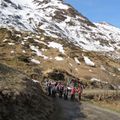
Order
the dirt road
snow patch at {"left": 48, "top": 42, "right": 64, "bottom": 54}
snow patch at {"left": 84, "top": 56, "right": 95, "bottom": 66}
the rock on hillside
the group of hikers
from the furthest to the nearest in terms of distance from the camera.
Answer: snow patch at {"left": 48, "top": 42, "right": 64, "bottom": 54}, snow patch at {"left": 84, "top": 56, "right": 95, "bottom": 66}, the group of hikers, the dirt road, the rock on hillside

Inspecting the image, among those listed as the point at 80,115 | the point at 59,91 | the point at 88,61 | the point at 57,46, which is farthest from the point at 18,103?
the point at 57,46

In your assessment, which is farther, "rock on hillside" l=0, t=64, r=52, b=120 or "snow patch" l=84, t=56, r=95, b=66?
"snow patch" l=84, t=56, r=95, b=66

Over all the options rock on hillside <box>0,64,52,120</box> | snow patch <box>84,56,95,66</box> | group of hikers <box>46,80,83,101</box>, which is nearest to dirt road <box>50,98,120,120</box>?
rock on hillside <box>0,64,52,120</box>

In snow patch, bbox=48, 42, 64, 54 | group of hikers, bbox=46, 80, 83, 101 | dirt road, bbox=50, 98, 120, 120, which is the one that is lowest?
dirt road, bbox=50, 98, 120, 120

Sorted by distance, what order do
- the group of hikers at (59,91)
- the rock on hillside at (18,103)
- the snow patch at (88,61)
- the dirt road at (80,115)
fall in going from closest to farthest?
the rock on hillside at (18,103) < the dirt road at (80,115) < the group of hikers at (59,91) < the snow patch at (88,61)

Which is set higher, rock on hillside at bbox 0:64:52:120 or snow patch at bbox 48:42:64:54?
snow patch at bbox 48:42:64:54

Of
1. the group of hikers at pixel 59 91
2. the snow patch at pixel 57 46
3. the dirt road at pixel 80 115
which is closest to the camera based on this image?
the dirt road at pixel 80 115

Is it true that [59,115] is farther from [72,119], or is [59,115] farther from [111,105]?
[111,105]

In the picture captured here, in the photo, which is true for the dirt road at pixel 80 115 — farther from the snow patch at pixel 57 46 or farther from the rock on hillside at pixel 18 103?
the snow patch at pixel 57 46

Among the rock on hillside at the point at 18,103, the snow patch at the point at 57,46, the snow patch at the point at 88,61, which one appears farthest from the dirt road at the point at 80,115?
the snow patch at the point at 57,46

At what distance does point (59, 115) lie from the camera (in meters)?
39.5

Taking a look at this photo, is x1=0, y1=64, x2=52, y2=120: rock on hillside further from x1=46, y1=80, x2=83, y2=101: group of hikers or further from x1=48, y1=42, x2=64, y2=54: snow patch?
x1=48, y1=42, x2=64, y2=54: snow patch

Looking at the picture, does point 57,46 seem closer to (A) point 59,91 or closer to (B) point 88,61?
(B) point 88,61

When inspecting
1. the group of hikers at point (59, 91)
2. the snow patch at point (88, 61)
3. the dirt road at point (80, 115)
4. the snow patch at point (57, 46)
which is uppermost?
the snow patch at point (57, 46)
